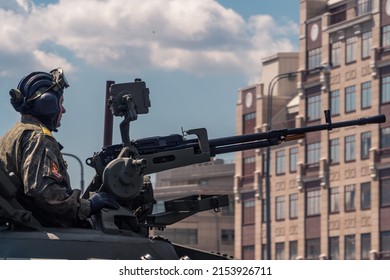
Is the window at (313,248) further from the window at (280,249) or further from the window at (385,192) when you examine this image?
the window at (385,192)

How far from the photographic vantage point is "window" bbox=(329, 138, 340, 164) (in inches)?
5241

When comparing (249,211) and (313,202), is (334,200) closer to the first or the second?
(313,202)

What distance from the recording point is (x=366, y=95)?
128000mm

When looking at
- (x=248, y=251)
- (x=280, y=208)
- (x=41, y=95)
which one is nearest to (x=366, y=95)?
(x=280, y=208)

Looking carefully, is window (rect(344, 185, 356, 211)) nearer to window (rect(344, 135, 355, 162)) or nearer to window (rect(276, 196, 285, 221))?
window (rect(344, 135, 355, 162))

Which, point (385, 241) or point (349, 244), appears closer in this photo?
point (385, 241)

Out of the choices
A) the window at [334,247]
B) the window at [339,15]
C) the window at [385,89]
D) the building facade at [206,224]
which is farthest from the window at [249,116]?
the building facade at [206,224]

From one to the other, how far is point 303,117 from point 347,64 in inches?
271

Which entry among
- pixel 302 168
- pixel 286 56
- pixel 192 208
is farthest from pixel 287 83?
pixel 192 208

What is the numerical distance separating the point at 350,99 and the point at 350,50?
16.9 ft

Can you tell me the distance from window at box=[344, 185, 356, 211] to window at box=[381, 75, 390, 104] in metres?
9.34

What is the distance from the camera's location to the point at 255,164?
147750mm

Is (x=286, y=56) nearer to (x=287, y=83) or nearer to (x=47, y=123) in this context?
(x=287, y=83)
